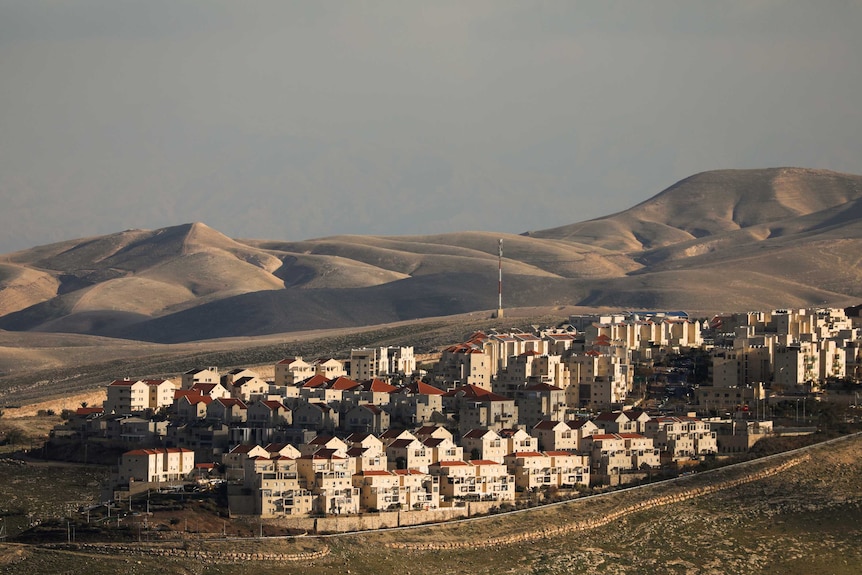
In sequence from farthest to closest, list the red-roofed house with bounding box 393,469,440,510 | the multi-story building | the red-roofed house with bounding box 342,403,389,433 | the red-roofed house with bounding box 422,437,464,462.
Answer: the red-roofed house with bounding box 342,403,389,433 → the multi-story building → the red-roofed house with bounding box 422,437,464,462 → the red-roofed house with bounding box 393,469,440,510

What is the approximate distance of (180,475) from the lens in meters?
55.8

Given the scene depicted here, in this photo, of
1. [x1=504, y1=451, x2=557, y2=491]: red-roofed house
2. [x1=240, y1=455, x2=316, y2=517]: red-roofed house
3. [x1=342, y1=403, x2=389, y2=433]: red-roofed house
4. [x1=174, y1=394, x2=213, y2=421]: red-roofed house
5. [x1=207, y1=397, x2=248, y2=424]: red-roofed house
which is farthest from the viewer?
[x1=174, y1=394, x2=213, y2=421]: red-roofed house

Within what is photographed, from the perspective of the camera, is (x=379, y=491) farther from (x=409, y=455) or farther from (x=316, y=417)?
(x=316, y=417)

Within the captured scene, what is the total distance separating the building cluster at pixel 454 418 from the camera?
175ft

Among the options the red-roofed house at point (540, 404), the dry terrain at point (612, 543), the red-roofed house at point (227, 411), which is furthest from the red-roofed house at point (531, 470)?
the red-roofed house at point (227, 411)

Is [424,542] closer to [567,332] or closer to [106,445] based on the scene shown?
[106,445]

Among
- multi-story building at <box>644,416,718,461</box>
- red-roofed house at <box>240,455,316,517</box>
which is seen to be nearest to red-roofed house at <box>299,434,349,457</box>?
red-roofed house at <box>240,455,316,517</box>

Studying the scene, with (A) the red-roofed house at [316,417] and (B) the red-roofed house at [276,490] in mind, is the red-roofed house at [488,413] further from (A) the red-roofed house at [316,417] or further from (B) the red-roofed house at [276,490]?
(B) the red-roofed house at [276,490]

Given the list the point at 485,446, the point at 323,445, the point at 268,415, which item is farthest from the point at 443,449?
the point at 268,415

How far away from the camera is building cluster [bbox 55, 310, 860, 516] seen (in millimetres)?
53312

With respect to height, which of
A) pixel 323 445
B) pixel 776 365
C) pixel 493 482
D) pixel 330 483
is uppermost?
pixel 776 365

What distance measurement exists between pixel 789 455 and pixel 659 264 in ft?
461

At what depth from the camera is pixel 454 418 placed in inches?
2549

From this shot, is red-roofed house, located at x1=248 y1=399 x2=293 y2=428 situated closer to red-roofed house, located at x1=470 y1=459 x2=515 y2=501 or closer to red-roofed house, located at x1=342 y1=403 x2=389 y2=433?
red-roofed house, located at x1=342 y1=403 x2=389 y2=433
